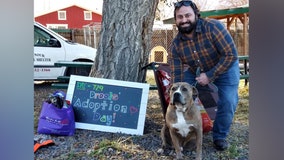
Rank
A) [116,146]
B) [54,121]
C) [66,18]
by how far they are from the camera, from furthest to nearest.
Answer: [54,121], [116,146], [66,18]

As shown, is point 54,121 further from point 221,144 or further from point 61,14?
point 221,144

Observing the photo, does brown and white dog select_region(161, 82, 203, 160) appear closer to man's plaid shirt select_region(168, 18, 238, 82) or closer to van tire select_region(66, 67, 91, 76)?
man's plaid shirt select_region(168, 18, 238, 82)

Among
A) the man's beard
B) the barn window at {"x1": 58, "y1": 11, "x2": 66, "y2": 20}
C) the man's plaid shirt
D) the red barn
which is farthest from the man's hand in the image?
the barn window at {"x1": 58, "y1": 11, "x2": 66, "y2": 20}

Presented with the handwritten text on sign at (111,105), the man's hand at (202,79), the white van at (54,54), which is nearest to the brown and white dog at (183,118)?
the man's hand at (202,79)

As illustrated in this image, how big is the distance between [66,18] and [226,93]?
3.09 feet

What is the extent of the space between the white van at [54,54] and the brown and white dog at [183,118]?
71 centimetres

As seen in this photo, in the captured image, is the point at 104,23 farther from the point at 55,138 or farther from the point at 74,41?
the point at 55,138

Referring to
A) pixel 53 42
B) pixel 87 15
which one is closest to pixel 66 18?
pixel 87 15

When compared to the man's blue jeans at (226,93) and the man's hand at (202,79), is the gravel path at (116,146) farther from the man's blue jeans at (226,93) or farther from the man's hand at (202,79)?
the man's hand at (202,79)

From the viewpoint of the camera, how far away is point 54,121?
2.38 metres
